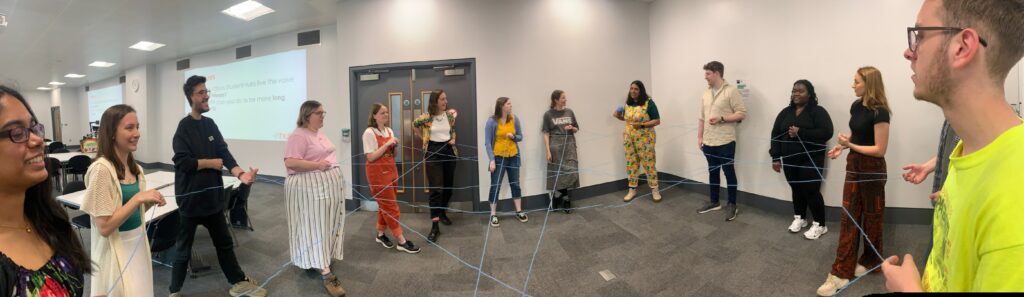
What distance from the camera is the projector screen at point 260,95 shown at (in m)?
4.35

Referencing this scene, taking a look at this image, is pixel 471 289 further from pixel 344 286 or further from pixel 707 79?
pixel 707 79

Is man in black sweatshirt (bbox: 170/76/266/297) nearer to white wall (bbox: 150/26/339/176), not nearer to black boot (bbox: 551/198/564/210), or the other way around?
white wall (bbox: 150/26/339/176)

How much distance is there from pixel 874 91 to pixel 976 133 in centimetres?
199

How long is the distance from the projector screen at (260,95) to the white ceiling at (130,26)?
45cm

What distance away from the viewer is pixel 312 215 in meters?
2.17

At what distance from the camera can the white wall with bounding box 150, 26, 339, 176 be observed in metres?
4.30


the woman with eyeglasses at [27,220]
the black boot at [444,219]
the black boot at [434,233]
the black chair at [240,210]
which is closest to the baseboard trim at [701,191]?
the black boot at [444,219]

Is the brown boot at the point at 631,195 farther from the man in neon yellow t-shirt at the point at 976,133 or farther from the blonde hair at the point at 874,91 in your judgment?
the man in neon yellow t-shirt at the point at 976,133

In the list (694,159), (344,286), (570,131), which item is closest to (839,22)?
(694,159)

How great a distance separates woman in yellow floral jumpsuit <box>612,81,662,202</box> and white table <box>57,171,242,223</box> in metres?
3.24

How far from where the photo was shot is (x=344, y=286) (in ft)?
7.06

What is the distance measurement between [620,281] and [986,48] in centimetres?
174

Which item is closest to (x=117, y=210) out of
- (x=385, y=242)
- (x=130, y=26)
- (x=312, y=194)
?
(x=312, y=194)

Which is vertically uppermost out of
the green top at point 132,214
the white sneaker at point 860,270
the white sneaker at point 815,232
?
the green top at point 132,214
